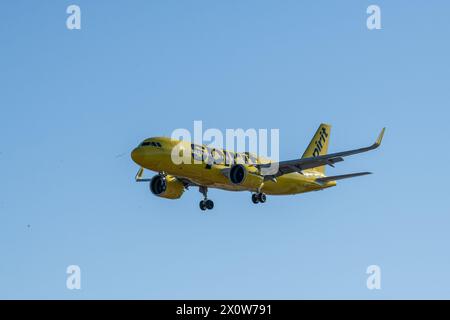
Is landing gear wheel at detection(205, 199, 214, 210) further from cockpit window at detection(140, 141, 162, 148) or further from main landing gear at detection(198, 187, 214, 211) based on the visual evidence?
cockpit window at detection(140, 141, 162, 148)

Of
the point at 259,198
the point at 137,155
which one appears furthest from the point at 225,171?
Answer: the point at 137,155

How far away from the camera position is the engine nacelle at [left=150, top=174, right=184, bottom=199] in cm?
7925

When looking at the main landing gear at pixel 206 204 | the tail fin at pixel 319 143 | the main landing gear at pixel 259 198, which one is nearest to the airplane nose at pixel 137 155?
the main landing gear at pixel 206 204

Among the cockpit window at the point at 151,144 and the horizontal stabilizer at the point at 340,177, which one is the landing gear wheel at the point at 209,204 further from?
the horizontal stabilizer at the point at 340,177

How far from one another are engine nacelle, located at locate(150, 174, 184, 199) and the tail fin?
18082mm

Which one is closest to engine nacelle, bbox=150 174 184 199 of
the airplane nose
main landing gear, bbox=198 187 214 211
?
main landing gear, bbox=198 187 214 211

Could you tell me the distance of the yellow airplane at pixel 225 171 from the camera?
7198 centimetres

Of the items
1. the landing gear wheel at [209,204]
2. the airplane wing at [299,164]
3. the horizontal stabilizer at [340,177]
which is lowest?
the landing gear wheel at [209,204]

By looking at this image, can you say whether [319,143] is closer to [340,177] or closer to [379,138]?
[340,177]
